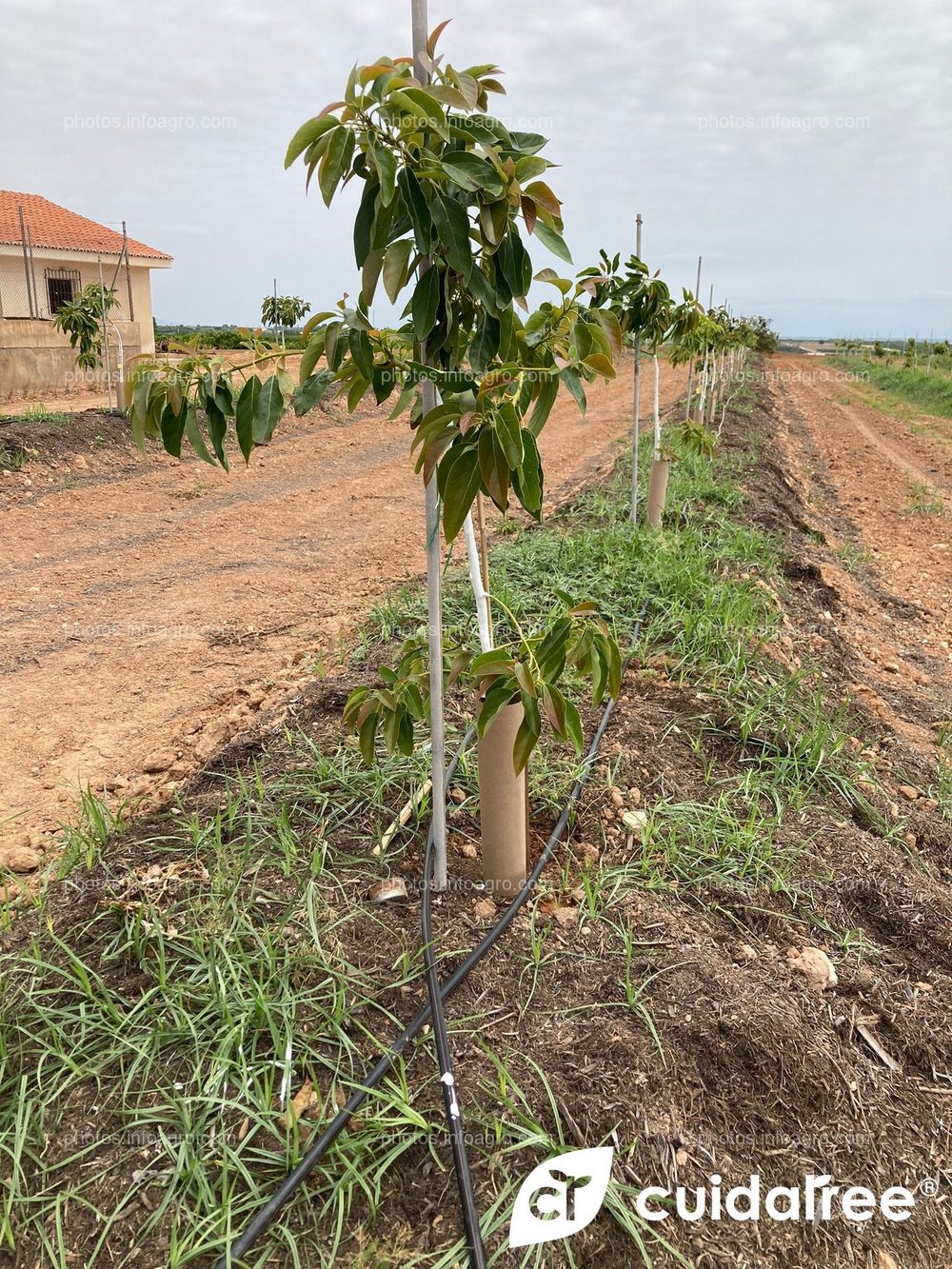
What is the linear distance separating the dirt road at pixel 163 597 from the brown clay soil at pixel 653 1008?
2.36 feet

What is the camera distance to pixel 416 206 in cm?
157

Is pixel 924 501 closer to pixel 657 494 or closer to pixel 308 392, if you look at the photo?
pixel 657 494

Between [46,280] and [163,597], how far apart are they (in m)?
20.1

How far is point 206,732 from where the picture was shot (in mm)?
3623

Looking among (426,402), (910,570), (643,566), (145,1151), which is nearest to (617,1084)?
(145,1151)

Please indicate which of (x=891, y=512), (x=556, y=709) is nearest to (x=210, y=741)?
(x=556, y=709)

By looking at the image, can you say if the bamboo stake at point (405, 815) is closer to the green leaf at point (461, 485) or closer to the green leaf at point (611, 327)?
the green leaf at point (461, 485)

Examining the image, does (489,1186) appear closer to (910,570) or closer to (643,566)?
(643,566)

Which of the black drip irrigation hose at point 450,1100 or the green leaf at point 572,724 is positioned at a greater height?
the green leaf at point 572,724

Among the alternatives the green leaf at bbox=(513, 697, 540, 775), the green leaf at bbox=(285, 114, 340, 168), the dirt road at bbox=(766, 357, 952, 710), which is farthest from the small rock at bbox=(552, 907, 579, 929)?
the dirt road at bbox=(766, 357, 952, 710)

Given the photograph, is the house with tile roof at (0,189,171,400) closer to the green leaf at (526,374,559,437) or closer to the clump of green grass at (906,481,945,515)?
the clump of green grass at (906,481,945,515)

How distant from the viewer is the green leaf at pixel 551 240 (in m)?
1.74

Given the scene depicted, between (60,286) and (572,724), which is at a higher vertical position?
(60,286)

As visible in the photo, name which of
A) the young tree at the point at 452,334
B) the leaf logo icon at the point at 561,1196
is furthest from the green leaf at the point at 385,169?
the leaf logo icon at the point at 561,1196
